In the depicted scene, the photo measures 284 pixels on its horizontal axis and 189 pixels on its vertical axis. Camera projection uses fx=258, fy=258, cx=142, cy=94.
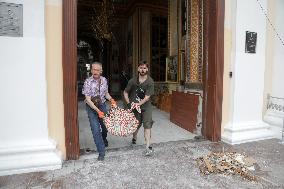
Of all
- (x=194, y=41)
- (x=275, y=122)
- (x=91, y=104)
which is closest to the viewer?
(x=91, y=104)

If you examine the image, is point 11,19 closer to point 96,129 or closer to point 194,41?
point 96,129

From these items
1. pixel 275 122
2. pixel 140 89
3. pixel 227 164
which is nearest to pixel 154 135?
pixel 140 89

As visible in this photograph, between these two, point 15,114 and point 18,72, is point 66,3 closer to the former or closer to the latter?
point 18,72

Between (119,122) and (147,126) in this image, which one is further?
(147,126)

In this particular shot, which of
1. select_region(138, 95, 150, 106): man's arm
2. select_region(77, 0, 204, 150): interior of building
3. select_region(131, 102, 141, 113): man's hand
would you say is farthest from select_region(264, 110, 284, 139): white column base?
select_region(131, 102, 141, 113): man's hand

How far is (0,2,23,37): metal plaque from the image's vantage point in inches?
142

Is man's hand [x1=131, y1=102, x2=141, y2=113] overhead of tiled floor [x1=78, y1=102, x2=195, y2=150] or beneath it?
overhead

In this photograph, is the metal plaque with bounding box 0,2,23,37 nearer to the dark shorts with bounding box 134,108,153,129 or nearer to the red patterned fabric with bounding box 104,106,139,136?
the red patterned fabric with bounding box 104,106,139,136

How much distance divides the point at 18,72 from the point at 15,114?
606mm

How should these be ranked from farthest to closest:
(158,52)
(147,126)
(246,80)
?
1. (158,52)
2. (246,80)
3. (147,126)

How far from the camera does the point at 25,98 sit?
3.76 m

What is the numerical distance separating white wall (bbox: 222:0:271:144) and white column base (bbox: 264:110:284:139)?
18cm

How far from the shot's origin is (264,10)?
5523mm

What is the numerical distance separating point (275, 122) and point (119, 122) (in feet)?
11.7
